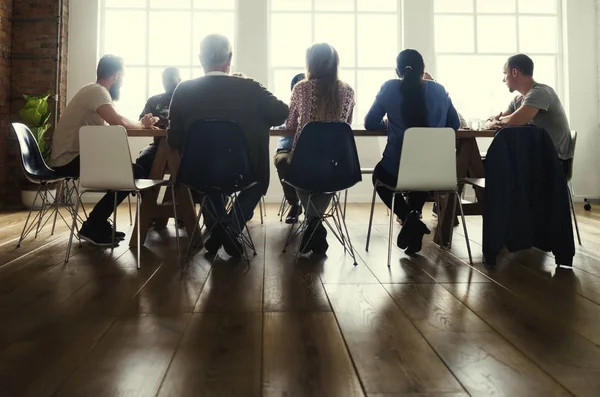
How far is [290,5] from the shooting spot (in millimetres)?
7133

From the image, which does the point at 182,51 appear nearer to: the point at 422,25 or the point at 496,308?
the point at 422,25

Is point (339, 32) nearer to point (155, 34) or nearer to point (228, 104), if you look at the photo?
point (155, 34)

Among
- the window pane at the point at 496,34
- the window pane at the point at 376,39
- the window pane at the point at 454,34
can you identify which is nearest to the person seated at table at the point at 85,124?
the window pane at the point at 376,39

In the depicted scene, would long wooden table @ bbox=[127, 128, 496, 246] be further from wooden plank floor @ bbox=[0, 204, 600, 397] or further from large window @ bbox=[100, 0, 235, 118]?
large window @ bbox=[100, 0, 235, 118]

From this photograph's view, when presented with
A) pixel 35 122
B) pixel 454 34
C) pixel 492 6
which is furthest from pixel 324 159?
pixel 492 6

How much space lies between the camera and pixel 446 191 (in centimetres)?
293

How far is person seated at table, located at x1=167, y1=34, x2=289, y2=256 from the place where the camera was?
2.81 metres

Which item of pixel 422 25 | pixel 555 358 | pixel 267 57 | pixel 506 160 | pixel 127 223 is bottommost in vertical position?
pixel 555 358

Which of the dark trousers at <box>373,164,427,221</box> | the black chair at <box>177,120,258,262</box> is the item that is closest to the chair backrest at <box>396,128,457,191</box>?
the dark trousers at <box>373,164,427,221</box>

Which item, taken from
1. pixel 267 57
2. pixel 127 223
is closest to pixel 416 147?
pixel 127 223

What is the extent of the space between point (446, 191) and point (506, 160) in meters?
0.40

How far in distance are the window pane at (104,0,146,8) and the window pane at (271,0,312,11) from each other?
6.06 feet

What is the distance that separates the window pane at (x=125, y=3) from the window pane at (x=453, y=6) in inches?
165

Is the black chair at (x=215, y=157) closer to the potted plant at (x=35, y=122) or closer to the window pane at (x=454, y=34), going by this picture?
the potted plant at (x=35, y=122)
